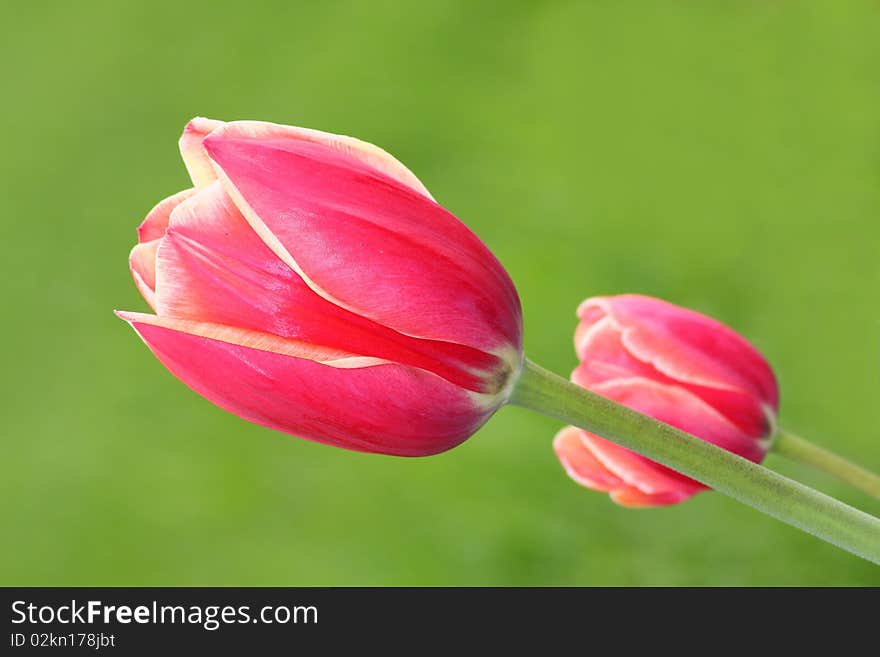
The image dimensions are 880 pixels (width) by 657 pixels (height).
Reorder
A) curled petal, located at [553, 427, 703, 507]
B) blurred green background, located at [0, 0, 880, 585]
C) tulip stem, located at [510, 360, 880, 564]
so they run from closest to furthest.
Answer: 1. tulip stem, located at [510, 360, 880, 564]
2. curled petal, located at [553, 427, 703, 507]
3. blurred green background, located at [0, 0, 880, 585]

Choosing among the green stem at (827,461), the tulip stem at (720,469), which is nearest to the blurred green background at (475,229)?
the green stem at (827,461)

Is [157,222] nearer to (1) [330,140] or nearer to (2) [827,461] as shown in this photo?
(1) [330,140]

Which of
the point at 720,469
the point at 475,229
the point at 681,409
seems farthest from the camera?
the point at 475,229

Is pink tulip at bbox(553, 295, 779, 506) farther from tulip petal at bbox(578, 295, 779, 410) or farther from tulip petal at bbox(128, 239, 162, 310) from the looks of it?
tulip petal at bbox(128, 239, 162, 310)

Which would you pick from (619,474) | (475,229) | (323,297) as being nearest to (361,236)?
(323,297)

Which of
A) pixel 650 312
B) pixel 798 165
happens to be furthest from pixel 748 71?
pixel 650 312

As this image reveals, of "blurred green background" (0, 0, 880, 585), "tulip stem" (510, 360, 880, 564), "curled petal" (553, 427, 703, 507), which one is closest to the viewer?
"tulip stem" (510, 360, 880, 564)

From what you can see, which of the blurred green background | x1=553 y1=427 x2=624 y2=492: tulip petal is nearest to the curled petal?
x1=553 y1=427 x2=624 y2=492: tulip petal
